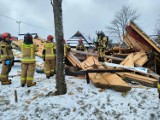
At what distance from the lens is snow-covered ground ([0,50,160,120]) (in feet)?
23.1

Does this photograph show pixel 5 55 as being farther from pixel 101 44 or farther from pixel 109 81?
pixel 101 44

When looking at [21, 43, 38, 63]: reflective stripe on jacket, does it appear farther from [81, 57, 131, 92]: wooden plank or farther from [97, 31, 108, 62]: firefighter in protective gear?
[97, 31, 108, 62]: firefighter in protective gear

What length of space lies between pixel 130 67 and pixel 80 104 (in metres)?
3.28

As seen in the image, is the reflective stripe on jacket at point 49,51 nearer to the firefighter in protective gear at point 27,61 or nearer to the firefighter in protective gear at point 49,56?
the firefighter in protective gear at point 49,56

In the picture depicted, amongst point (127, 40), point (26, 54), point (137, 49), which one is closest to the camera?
point (26, 54)

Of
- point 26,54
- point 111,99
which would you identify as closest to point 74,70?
point 26,54

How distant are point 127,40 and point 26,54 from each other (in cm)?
615

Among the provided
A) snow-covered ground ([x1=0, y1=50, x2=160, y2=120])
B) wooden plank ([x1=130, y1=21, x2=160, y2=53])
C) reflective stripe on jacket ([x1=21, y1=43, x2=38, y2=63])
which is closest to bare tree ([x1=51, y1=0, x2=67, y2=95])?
snow-covered ground ([x1=0, y1=50, x2=160, y2=120])

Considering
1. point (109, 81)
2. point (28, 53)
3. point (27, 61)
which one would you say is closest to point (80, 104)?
point (109, 81)

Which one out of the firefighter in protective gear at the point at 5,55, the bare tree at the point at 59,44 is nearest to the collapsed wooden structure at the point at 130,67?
the bare tree at the point at 59,44

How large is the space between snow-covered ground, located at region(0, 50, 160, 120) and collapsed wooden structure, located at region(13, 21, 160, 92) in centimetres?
37

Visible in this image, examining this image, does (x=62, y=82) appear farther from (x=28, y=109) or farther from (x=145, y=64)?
(x=145, y=64)

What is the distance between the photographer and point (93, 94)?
8055mm

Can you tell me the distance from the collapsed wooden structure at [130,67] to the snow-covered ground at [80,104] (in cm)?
37
